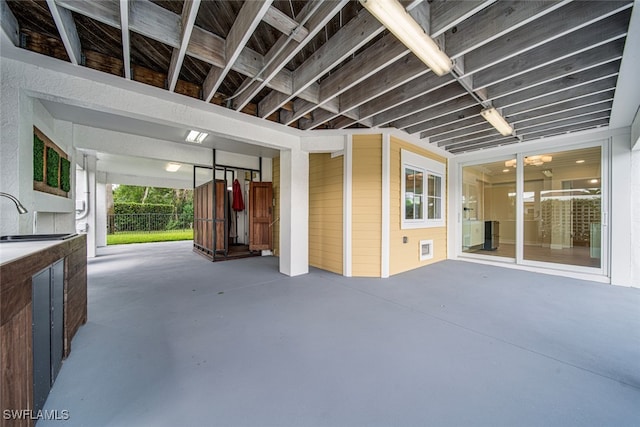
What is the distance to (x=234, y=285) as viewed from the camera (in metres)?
3.82

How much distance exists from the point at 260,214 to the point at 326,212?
2.13m

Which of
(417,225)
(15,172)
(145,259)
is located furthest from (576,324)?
(145,259)

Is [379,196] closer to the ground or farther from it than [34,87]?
closer to the ground

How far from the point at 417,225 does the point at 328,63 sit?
3.78 m

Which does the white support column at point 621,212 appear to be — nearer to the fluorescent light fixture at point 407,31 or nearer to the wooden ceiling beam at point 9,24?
the fluorescent light fixture at point 407,31

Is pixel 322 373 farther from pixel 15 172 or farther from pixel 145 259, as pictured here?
pixel 145 259

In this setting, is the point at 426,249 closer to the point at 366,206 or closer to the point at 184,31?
the point at 366,206

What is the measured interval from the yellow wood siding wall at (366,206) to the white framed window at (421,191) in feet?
2.09

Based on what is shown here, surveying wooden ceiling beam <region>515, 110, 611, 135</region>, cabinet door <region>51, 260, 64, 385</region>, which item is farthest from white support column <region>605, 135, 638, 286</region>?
cabinet door <region>51, 260, 64, 385</region>

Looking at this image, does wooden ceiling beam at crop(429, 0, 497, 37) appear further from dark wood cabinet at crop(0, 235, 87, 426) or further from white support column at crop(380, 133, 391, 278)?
dark wood cabinet at crop(0, 235, 87, 426)

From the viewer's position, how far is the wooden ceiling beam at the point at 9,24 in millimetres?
1799

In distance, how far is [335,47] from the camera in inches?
88.3

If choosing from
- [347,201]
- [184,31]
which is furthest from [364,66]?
[347,201]

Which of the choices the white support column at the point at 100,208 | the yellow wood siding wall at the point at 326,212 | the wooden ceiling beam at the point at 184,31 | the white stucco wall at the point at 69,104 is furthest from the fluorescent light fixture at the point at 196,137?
the white support column at the point at 100,208
